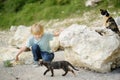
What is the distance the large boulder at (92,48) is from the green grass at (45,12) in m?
9.15

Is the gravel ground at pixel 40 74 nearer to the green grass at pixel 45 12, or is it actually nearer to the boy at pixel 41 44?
the boy at pixel 41 44

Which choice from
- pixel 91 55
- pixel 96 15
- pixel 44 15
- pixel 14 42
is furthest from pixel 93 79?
pixel 44 15

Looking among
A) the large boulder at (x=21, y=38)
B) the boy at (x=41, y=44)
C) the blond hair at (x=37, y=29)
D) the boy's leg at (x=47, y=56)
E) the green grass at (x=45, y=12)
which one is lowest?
the green grass at (x=45, y=12)

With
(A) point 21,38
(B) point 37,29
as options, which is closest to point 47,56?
(B) point 37,29

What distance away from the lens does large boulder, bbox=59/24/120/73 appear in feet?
34.7

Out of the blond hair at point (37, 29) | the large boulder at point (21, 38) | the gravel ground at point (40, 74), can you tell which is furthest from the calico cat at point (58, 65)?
the large boulder at point (21, 38)

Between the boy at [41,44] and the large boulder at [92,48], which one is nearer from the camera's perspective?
the large boulder at [92,48]

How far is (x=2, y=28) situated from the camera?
72.2 ft

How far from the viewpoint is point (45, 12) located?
21.7 m

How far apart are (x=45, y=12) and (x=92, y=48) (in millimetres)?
11120

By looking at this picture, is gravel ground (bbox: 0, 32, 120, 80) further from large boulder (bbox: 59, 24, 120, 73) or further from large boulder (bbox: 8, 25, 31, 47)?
large boulder (bbox: 8, 25, 31, 47)

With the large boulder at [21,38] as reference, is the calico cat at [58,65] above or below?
above

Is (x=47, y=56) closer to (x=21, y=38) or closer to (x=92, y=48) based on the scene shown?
(x=92, y=48)

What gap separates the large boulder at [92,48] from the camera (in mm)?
10586
